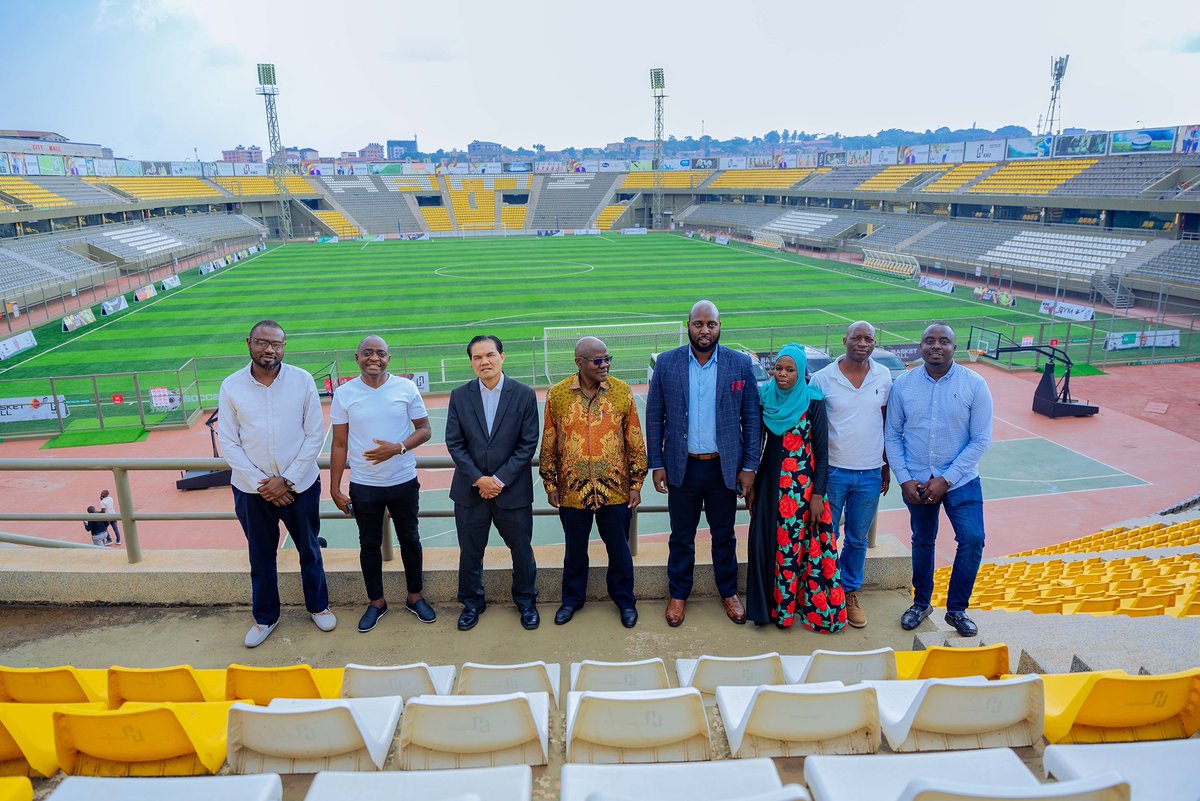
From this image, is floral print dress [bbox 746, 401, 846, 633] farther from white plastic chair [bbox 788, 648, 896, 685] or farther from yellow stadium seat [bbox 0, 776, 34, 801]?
yellow stadium seat [bbox 0, 776, 34, 801]

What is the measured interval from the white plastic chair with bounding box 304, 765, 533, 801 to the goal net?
1857cm

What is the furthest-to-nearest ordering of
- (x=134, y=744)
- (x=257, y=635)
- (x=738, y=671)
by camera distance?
1. (x=257, y=635)
2. (x=738, y=671)
3. (x=134, y=744)

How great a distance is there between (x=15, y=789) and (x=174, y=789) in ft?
2.27

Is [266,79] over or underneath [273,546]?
over

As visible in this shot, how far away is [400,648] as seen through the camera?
15.4 ft

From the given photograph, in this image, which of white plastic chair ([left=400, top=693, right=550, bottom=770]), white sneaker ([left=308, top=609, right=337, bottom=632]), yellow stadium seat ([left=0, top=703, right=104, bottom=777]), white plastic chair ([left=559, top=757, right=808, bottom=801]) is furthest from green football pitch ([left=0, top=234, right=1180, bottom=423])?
white plastic chair ([left=559, top=757, right=808, bottom=801])

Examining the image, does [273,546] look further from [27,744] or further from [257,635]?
[27,744]

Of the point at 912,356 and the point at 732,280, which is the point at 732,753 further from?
the point at 732,280

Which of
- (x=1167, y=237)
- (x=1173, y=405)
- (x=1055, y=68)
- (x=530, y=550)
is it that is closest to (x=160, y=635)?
(x=530, y=550)

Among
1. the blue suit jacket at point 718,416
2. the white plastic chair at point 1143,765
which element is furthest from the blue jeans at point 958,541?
the white plastic chair at point 1143,765

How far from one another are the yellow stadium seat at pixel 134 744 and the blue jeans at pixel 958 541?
416 centimetres

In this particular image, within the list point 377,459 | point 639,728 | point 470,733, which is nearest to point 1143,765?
point 639,728

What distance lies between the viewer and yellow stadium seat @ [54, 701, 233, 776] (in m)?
2.78

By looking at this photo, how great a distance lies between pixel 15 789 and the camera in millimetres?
2656
